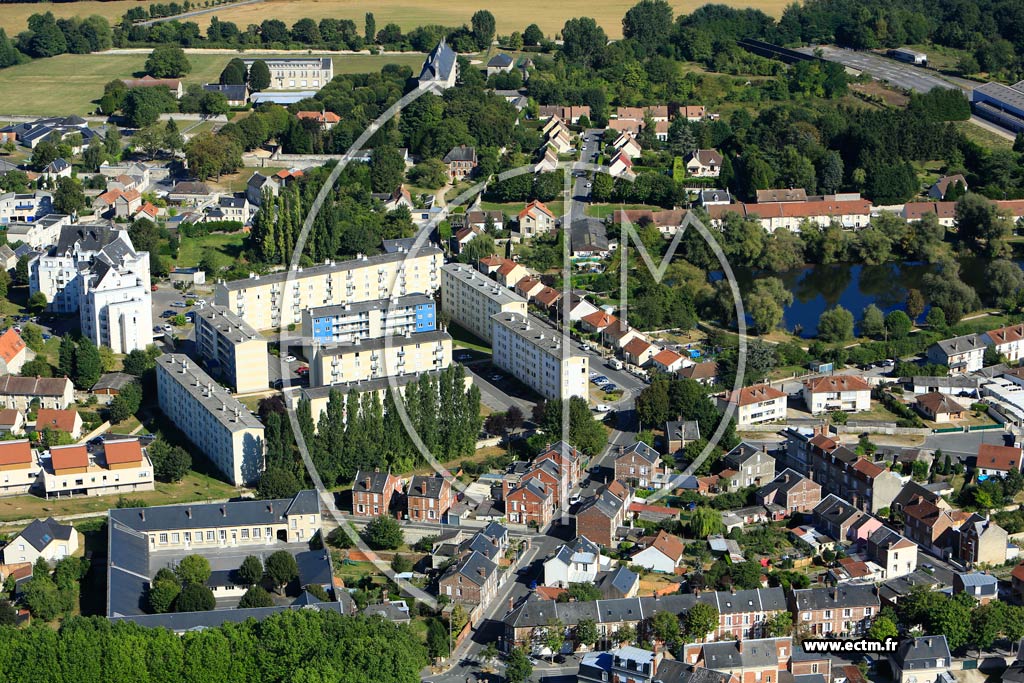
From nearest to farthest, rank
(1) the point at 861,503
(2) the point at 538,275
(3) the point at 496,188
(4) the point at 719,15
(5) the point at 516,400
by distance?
1. (1) the point at 861,503
2. (5) the point at 516,400
3. (2) the point at 538,275
4. (3) the point at 496,188
5. (4) the point at 719,15

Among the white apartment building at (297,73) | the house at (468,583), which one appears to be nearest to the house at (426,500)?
the house at (468,583)

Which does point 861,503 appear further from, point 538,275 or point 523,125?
point 523,125

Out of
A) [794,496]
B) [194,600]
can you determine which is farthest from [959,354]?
[194,600]

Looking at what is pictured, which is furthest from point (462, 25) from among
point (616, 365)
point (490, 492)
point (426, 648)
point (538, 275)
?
point (426, 648)

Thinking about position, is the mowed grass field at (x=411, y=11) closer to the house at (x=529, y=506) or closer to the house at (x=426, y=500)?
the house at (x=426, y=500)

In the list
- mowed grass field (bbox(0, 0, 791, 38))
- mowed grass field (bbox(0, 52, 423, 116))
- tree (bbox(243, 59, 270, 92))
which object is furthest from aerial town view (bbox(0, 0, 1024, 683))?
mowed grass field (bbox(0, 0, 791, 38))

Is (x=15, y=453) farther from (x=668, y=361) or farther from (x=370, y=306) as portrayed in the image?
(x=668, y=361)
